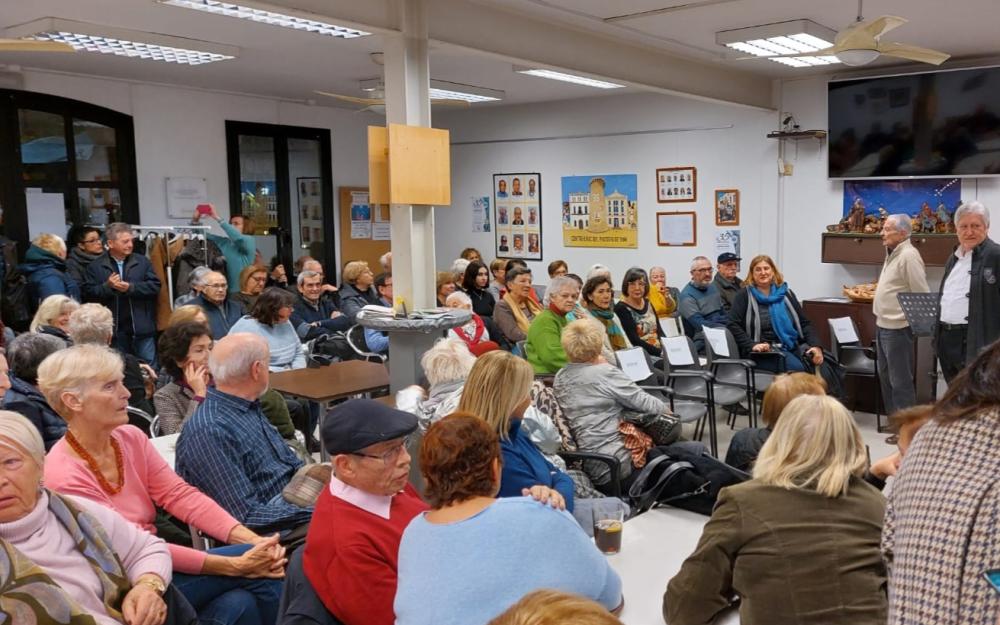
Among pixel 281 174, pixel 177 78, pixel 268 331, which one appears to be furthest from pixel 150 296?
pixel 281 174

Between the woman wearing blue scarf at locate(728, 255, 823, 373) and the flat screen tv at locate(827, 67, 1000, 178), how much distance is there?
2539mm

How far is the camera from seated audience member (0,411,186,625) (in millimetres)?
1748

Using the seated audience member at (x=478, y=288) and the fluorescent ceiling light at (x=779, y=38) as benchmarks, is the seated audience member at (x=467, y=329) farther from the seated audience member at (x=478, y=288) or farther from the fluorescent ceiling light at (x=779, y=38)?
the fluorescent ceiling light at (x=779, y=38)

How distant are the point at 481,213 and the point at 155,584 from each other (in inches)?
367

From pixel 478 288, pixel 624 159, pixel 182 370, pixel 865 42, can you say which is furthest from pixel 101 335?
pixel 624 159

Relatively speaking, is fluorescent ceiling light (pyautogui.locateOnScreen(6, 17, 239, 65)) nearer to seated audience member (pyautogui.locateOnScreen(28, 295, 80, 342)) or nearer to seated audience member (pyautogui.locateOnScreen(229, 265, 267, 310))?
seated audience member (pyautogui.locateOnScreen(229, 265, 267, 310))

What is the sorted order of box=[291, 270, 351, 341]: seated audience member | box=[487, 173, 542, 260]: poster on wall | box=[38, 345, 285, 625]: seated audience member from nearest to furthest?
box=[38, 345, 285, 625]: seated audience member, box=[291, 270, 351, 341]: seated audience member, box=[487, 173, 542, 260]: poster on wall

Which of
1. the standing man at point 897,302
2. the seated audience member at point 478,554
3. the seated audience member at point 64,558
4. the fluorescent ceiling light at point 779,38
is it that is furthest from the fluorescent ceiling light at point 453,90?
the seated audience member at point 478,554

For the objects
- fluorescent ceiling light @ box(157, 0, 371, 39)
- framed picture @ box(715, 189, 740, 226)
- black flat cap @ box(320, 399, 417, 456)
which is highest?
A: fluorescent ceiling light @ box(157, 0, 371, 39)

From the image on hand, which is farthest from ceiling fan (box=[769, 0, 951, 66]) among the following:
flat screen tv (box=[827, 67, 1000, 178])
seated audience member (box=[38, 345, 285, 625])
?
seated audience member (box=[38, 345, 285, 625])

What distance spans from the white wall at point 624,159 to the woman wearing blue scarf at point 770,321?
110 inches

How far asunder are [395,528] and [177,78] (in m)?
7.52

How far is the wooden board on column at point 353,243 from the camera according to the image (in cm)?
1062

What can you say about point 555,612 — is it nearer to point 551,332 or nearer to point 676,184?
point 551,332
